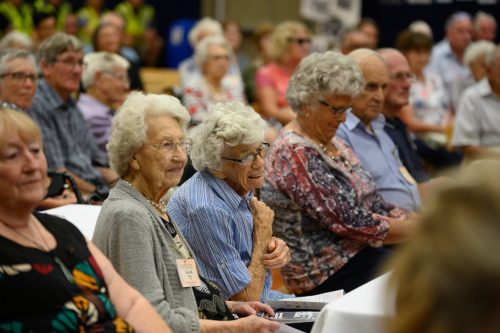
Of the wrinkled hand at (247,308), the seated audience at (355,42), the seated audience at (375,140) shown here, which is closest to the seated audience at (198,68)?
the seated audience at (355,42)

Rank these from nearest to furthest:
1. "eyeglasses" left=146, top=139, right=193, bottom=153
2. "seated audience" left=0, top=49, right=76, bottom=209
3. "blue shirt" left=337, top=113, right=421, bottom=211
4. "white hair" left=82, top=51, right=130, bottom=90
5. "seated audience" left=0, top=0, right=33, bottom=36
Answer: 1. "eyeglasses" left=146, top=139, right=193, bottom=153
2. "blue shirt" left=337, top=113, right=421, bottom=211
3. "seated audience" left=0, top=49, right=76, bottom=209
4. "white hair" left=82, top=51, right=130, bottom=90
5. "seated audience" left=0, top=0, right=33, bottom=36

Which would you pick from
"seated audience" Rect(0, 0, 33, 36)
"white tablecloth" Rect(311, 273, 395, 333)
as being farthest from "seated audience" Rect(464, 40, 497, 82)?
"seated audience" Rect(0, 0, 33, 36)

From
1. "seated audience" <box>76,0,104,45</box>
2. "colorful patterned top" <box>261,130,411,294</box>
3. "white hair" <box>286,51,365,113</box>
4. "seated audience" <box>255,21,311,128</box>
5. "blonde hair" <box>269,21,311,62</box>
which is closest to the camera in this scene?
"colorful patterned top" <box>261,130,411,294</box>

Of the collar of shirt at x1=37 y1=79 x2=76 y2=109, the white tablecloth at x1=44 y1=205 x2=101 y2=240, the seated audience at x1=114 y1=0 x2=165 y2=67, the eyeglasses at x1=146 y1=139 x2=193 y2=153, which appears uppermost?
the eyeglasses at x1=146 y1=139 x2=193 y2=153

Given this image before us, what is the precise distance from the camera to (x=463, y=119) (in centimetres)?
489

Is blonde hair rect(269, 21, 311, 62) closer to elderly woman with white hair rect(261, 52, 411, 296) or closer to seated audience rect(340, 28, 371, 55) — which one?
seated audience rect(340, 28, 371, 55)

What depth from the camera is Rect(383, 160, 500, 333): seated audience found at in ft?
2.58

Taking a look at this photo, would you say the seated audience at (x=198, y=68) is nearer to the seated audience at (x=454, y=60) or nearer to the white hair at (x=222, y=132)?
the seated audience at (x=454, y=60)

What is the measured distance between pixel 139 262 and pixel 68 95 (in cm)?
249

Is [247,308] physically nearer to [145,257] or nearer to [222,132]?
[145,257]

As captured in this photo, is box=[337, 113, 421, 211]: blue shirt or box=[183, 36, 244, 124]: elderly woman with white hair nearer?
box=[337, 113, 421, 211]: blue shirt

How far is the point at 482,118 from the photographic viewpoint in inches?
190

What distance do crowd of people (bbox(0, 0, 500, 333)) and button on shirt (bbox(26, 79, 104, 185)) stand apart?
0.04 ft

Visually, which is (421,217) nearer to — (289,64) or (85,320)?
(85,320)
